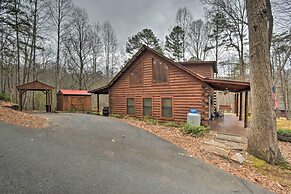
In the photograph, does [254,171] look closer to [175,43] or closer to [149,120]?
[149,120]

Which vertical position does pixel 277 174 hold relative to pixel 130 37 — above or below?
below

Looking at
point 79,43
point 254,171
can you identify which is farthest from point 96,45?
point 254,171

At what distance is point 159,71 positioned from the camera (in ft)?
41.8

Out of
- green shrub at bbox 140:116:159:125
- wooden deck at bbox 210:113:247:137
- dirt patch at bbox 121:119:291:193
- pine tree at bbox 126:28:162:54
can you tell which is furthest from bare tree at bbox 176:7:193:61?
dirt patch at bbox 121:119:291:193

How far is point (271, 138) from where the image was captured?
605 centimetres

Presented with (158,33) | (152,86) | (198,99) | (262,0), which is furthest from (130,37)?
(262,0)

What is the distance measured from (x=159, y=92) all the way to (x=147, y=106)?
146 cm

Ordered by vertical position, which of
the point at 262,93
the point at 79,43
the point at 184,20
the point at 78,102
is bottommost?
the point at 78,102

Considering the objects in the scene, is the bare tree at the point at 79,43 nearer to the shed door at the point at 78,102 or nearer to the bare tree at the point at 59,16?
the bare tree at the point at 59,16

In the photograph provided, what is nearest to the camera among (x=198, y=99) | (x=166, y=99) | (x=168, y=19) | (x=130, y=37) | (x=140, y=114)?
(x=198, y=99)

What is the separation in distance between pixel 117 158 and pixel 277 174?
15.1ft

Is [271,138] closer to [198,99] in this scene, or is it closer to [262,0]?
[262,0]

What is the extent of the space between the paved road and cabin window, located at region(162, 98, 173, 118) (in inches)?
213

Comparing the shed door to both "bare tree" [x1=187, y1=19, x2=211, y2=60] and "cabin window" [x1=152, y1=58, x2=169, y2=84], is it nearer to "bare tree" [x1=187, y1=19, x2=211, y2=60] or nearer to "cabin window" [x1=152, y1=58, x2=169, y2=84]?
"cabin window" [x1=152, y1=58, x2=169, y2=84]
